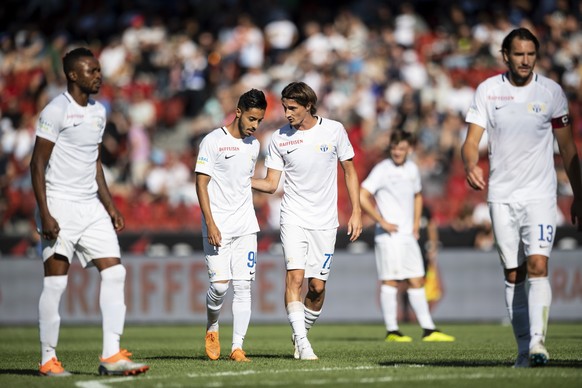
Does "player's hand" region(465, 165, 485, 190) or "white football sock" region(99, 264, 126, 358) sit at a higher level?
"player's hand" region(465, 165, 485, 190)

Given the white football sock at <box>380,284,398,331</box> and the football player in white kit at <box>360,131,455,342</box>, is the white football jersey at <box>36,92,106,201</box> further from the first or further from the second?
the white football sock at <box>380,284,398,331</box>

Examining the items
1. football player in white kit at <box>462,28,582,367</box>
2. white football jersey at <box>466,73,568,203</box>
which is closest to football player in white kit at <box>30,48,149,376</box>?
football player in white kit at <box>462,28,582,367</box>

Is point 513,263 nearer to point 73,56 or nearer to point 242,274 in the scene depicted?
point 242,274

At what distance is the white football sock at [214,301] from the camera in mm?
11266

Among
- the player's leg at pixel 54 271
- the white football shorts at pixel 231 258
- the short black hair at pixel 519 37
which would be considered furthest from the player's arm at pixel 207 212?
the short black hair at pixel 519 37

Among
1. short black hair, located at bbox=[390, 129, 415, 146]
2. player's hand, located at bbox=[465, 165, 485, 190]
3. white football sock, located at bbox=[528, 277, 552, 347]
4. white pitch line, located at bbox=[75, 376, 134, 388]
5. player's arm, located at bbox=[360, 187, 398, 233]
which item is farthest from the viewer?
short black hair, located at bbox=[390, 129, 415, 146]

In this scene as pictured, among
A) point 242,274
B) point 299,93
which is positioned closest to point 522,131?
point 299,93

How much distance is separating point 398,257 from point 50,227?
7173 millimetres

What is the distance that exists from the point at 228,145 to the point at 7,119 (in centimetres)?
1676

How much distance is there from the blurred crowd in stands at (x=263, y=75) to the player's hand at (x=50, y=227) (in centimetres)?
1184

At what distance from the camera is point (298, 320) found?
35.3 ft

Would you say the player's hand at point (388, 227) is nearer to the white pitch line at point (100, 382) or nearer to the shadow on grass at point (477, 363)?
the shadow on grass at point (477, 363)

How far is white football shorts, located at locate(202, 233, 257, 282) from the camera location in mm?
11258

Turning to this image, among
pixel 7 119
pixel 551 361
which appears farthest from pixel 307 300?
pixel 7 119
